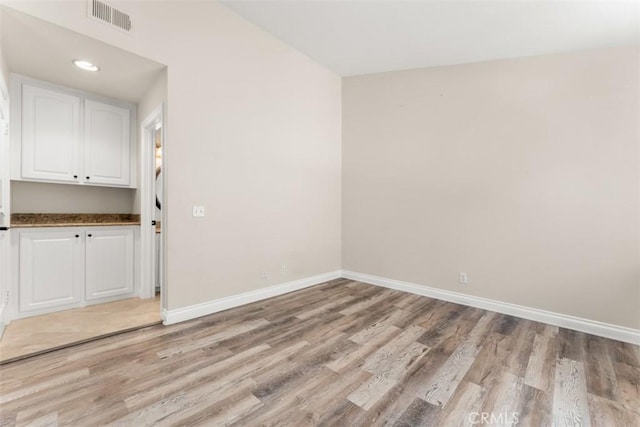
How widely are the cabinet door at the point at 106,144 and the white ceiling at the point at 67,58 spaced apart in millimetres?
261

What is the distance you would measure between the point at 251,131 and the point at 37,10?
1851 mm

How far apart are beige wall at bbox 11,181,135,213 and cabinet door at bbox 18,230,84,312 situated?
1.92 ft

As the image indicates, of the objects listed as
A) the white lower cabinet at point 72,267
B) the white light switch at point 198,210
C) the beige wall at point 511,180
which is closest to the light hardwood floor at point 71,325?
the white lower cabinet at point 72,267

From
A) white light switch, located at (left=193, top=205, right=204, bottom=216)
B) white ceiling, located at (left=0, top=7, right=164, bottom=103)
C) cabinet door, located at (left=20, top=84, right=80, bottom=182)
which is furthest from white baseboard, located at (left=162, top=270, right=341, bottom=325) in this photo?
white ceiling, located at (left=0, top=7, right=164, bottom=103)

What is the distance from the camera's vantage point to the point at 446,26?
9.53ft

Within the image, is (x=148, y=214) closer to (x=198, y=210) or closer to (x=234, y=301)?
(x=198, y=210)

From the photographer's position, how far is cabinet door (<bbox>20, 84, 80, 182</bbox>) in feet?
9.66

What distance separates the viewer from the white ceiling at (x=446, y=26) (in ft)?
8.30

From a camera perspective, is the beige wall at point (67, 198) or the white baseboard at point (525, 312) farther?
the beige wall at point (67, 198)

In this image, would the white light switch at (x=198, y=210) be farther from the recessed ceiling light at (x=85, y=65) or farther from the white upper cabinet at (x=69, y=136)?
the recessed ceiling light at (x=85, y=65)

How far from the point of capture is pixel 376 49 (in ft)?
11.5

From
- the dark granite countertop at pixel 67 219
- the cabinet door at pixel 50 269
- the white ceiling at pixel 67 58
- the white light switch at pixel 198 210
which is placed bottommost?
the cabinet door at pixel 50 269

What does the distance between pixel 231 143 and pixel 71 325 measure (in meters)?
2.35

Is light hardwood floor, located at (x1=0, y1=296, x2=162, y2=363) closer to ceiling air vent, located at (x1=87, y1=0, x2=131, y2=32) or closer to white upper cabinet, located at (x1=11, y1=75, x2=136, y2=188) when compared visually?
white upper cabinet, located at (x1=11, y1=75, x2=136, y2=188)
